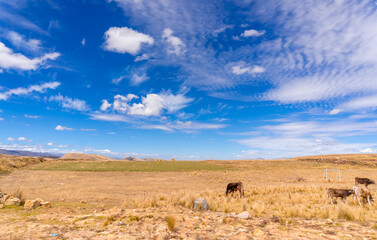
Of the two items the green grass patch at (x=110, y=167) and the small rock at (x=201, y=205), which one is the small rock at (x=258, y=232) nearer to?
the small rock at (x=201, y=205)

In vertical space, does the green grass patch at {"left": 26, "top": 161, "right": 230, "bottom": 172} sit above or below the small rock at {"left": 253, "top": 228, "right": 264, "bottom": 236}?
below

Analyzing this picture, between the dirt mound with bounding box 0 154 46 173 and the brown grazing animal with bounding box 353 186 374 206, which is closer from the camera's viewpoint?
the brown grazing animal with bounding box 353 186 374 206

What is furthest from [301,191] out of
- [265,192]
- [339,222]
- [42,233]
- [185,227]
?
[42,233]

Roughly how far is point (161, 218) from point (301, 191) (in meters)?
16.1

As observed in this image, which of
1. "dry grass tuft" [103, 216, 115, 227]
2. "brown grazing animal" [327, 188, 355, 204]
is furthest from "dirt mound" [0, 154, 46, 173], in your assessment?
"brown grazing animal" [327, 188, 355, 204]

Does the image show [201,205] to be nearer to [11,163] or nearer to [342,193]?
[342,193]

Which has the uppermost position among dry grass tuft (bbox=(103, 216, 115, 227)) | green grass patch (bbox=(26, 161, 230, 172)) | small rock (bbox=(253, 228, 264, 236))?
small rock (bbox=(253, 228, 264, 236))

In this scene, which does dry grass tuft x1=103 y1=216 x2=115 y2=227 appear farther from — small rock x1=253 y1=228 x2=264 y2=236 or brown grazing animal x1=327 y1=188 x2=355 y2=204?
brown grazing animal x1=327 y1=188 x2=355 y2=204

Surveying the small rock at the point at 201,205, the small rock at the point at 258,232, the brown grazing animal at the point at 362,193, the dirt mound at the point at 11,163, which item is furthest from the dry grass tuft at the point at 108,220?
the dirt mound at the point at 11,163

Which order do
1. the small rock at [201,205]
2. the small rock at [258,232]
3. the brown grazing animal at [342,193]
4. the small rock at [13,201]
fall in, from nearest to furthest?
the small rock at [258,232]
the small rock at [201,205]
the small rock at [13,201]
the brown grazing animal at [342,193]

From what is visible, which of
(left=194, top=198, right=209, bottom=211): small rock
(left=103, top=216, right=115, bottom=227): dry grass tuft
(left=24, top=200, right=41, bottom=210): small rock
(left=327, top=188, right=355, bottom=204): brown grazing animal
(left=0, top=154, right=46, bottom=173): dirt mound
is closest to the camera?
(left=103, top=216, right=115, bottom=227): dry grass tuft

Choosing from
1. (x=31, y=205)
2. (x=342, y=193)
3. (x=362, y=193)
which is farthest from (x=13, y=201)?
(x=362, y=193)

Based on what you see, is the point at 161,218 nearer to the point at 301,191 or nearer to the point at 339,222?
the point at 339,222

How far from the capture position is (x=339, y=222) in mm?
8711
